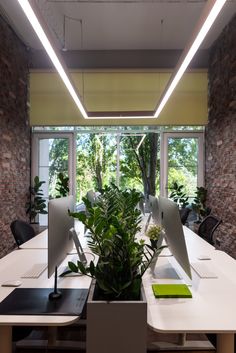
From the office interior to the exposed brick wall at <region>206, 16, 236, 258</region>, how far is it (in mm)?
15

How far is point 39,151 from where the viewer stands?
230 inches

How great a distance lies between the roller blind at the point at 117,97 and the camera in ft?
18.1

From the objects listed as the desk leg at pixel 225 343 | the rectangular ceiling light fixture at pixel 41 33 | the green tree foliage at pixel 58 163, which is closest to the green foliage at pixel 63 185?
the green tree foliage at pixel 58 163

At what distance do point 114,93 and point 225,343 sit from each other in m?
4.88

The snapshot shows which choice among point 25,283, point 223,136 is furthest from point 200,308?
point 223,136

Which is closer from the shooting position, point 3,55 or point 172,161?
point 3,55

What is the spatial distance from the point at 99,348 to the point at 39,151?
513cm

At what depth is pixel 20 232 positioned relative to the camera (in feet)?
9.65

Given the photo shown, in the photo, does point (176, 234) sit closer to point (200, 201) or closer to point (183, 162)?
point (200, 201)

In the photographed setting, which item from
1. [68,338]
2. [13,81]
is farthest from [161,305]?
[13,81]

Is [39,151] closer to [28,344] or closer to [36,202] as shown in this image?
[36,202]

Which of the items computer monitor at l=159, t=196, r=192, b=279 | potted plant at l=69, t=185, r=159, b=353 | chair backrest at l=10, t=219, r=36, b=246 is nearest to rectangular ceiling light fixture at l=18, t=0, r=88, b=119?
potted plant at l=69, t=185, r=159, b=353

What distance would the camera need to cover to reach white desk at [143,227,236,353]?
1239mm

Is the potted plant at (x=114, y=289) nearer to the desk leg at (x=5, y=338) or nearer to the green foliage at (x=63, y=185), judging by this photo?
the desk leg at (x=5, y=338)
